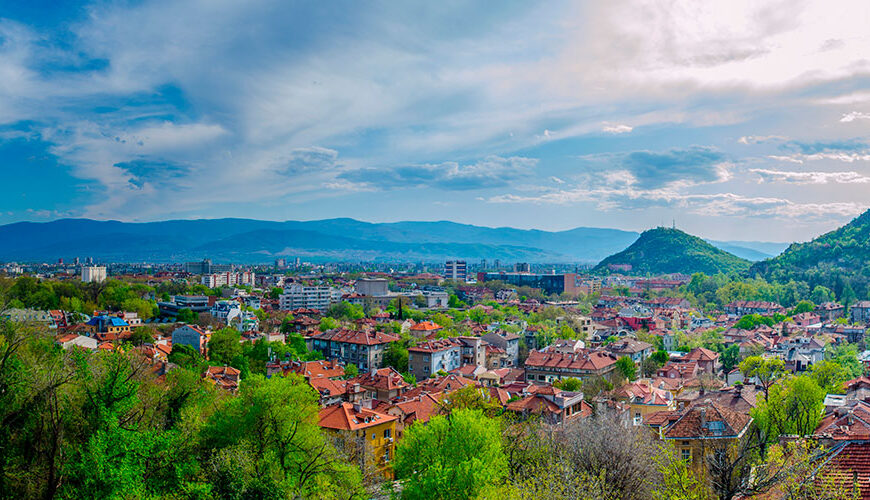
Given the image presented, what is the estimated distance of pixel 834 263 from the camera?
445 feet

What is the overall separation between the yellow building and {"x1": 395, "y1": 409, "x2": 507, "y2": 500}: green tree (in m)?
5.68

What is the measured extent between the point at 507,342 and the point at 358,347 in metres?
18.2

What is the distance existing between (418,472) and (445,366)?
1335 inches

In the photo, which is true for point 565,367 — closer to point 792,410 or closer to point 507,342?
point 507,342

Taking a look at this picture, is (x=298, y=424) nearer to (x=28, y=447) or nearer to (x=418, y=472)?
(x=418, y=472)

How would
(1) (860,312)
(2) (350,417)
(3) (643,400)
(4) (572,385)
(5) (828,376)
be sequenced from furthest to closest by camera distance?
1. (1) (860,312)
2. (4) (572,385)
3. (5) (828,376)
4. (3) (643,400)
5. (2) (350,417)

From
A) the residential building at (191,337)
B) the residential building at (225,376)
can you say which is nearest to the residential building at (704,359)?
the residential building at (225,376)

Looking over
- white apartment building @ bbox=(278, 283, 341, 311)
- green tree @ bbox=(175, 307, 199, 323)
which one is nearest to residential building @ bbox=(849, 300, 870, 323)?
white apartment building @ bbox=(278, 283, 341, 311)

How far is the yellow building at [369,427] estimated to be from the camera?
29156mm

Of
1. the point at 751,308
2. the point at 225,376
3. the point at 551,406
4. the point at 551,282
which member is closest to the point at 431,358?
the point at 225,376

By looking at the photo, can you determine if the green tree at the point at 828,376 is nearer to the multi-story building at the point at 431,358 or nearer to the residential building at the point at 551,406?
the residential building at the point at 551,406

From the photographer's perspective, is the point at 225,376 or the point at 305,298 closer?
the point at 225,376

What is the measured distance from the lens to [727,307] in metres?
116

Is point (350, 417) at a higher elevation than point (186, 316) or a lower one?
higher
